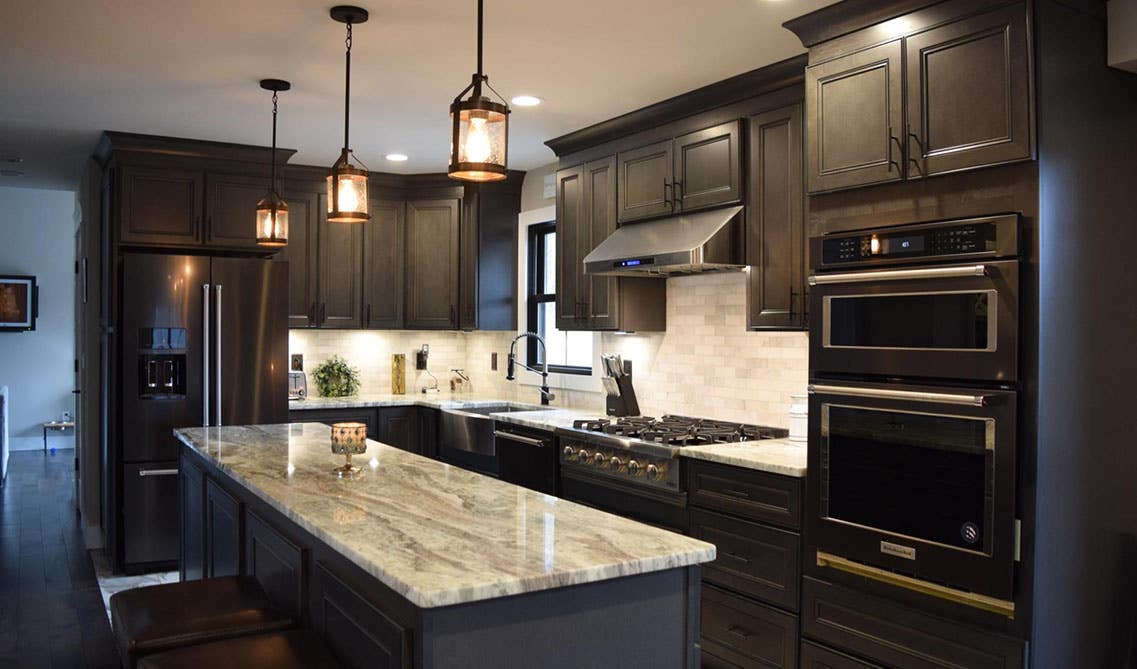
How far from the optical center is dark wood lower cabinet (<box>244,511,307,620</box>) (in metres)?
2.54

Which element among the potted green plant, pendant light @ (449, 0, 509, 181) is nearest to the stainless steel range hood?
pendant light @ (449, 0, 509, 181)

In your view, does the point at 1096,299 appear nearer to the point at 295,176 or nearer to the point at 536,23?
the point at 536,23

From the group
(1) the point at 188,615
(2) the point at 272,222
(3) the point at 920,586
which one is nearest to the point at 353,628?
(1) the point at 188,615

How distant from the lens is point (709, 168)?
14.1ft

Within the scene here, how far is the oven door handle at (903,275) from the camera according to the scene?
2.72 metres

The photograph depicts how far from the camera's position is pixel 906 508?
293 centimetres

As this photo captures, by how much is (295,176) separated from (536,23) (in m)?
3.38

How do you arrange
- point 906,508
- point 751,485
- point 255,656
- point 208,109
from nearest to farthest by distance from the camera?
point 255,656
point 906,508
point 751,485
point 208,109

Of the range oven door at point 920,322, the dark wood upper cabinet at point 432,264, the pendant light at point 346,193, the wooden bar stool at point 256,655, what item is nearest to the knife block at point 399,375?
the dark wood upper cabinet at point 432,264

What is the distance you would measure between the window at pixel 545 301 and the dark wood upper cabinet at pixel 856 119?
3042 mm

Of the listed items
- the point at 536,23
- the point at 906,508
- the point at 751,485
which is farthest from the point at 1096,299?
the point at 536,23

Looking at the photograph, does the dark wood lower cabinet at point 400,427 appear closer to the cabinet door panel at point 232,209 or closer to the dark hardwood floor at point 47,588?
the cabinet door panel at point 232,209

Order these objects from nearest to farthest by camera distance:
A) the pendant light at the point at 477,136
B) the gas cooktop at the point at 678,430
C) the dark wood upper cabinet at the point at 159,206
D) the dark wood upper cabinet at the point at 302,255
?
the pendant light at the point at 477,136, the gas cooktop at the point at 678,430, the dark wood upper cabinet at the point at 159,206, the dark wood upper cabinet at the point at 302,255

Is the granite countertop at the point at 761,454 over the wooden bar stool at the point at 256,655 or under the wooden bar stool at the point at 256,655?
over
